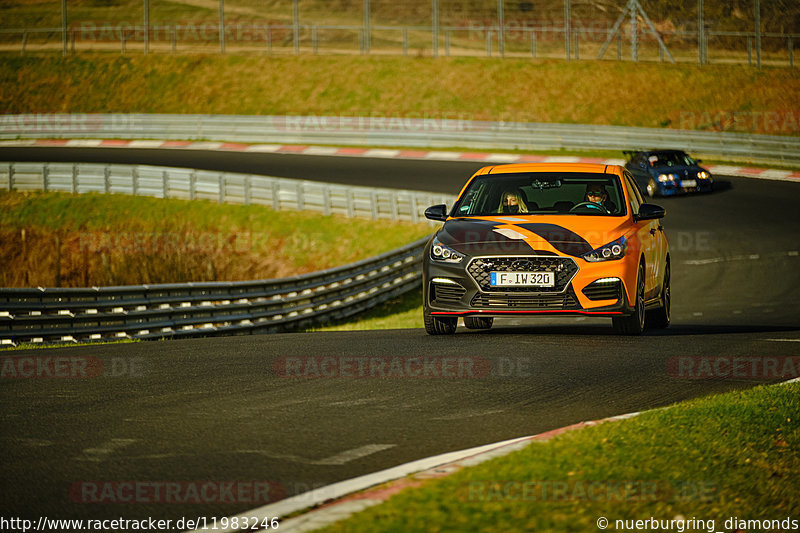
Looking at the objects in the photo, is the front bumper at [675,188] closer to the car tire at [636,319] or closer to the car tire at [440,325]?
the car tire at [636,319]

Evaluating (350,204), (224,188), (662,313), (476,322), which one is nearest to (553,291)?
(476,322)

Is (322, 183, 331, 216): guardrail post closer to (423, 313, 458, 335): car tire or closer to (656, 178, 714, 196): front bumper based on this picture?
(656, 178, 714, 196): front bumper

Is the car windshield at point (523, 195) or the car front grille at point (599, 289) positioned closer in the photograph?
the car front grille at point (599, 289)

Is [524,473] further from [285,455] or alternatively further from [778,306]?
[778,306]

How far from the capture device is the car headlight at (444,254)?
10727mm

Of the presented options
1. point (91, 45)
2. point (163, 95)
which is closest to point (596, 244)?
point (163, 95)

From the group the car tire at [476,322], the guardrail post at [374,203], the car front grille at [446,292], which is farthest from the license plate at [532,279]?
the guardrail post at [374,203]

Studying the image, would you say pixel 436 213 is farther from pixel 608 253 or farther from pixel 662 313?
pixel 662 313

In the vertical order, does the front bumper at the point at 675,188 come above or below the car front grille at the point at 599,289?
below

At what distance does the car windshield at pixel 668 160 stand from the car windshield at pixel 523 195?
18.2 m

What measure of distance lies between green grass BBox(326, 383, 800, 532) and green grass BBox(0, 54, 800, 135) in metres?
37.8

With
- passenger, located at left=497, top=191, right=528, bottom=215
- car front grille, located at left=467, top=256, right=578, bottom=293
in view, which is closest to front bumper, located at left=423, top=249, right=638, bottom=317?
car front grille, located at left=467, top=256, right=578, bottom=293

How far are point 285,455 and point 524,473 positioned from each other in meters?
1.42

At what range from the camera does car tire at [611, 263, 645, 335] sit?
1096cm
